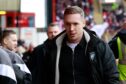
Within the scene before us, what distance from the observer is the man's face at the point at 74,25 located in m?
4.99

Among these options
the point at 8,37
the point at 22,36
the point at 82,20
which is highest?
the point at 82,20

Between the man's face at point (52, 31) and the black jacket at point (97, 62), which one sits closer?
the black jacket at point (97, 62)

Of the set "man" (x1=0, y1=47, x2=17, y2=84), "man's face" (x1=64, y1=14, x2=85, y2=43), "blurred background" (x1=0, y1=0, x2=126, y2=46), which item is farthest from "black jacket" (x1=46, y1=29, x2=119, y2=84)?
"blurred background" (x1=0, y1=0, x2=126, y2=46)

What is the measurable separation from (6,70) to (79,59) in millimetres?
875

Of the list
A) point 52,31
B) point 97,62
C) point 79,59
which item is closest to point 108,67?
point 97,62

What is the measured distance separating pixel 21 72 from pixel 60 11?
9.83m

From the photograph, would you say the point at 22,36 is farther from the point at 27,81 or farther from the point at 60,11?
the point at 27,81

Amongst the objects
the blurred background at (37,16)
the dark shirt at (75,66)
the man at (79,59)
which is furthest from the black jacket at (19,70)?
the blurred background at (37,16)

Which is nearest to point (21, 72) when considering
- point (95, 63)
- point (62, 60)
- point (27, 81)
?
point (27, 81)

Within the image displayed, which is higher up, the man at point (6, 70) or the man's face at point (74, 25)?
the man's face at point (74, 25)

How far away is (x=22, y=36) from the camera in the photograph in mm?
13312

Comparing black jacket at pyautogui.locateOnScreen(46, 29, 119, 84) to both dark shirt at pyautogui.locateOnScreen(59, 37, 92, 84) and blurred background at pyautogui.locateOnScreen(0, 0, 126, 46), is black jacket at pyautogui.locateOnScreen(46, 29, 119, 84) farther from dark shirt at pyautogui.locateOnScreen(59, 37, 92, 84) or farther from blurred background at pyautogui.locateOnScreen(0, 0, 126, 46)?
blurred background at pyautogui.locateOnScreen(0, 0, 126, 46)

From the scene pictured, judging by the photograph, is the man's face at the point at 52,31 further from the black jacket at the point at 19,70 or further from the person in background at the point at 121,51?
the black jacket at the point at 19,70

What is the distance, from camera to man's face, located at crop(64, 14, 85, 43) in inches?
196
